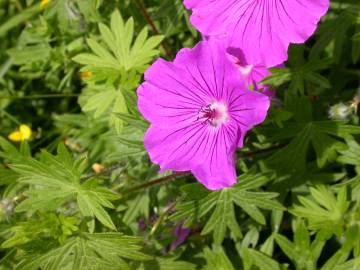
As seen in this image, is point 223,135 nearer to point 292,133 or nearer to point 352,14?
point 292,133

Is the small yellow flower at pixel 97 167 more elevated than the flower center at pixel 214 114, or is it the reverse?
the flower center at pixel 214 114

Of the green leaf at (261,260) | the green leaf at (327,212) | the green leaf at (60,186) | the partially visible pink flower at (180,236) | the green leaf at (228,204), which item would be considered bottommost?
the partially visible pink flower at (180,236)

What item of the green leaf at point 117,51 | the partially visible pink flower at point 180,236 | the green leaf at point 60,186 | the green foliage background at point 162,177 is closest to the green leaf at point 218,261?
the green foliage background at point 162,177

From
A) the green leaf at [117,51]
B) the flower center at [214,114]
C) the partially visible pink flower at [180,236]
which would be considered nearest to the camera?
the flower center at [214,114]

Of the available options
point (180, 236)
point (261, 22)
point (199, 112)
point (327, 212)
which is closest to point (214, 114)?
point (199, 112)

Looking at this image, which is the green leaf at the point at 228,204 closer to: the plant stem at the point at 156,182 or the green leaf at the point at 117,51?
the plant stem at the point at 156,182

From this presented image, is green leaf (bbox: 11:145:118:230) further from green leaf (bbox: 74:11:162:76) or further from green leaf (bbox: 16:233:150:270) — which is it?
green leaf (bbox: 74:11:162:76)

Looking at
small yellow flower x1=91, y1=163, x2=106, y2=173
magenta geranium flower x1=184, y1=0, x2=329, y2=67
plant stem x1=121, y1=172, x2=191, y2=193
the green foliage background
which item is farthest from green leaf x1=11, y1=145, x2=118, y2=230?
magenta geranium flower x1=184, y1=0, x2=329, y2=67

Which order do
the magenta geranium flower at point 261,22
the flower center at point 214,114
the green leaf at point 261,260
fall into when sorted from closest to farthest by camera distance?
the magenta geranium flower at point 261,22, the flower center at point 214,114, the green leaf at point 261,260
